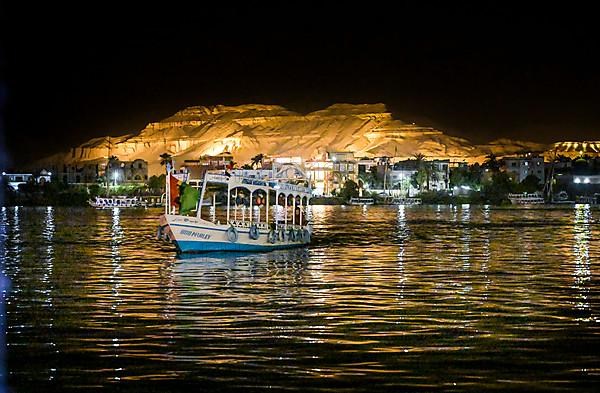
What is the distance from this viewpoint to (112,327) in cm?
2052

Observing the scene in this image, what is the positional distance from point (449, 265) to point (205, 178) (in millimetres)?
9097

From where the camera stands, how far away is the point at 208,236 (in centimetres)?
4009

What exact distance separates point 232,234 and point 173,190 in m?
2.61

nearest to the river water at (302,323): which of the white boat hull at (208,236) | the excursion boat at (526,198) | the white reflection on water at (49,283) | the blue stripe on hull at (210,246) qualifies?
the white reflection on water at (49,283)

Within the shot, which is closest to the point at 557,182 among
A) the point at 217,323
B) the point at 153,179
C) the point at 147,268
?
the point at 153,179

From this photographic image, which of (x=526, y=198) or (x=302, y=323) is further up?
(x=526, y=198)

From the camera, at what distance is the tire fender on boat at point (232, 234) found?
4068 cm

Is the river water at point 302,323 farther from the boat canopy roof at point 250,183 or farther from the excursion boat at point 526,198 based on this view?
the excursion boat at point 526,198

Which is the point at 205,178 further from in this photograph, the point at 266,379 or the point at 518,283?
the point at 266,379

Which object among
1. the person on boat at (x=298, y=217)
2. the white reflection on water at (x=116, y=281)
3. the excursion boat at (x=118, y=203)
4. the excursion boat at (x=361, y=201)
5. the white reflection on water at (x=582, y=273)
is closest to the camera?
the white reflection on water at (x=116, y=281)

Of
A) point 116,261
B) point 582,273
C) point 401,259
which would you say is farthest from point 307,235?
point 582,273

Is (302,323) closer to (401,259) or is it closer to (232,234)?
(401,259)

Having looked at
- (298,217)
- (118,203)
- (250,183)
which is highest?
(250,183)

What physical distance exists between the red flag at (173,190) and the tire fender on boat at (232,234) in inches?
80.0
